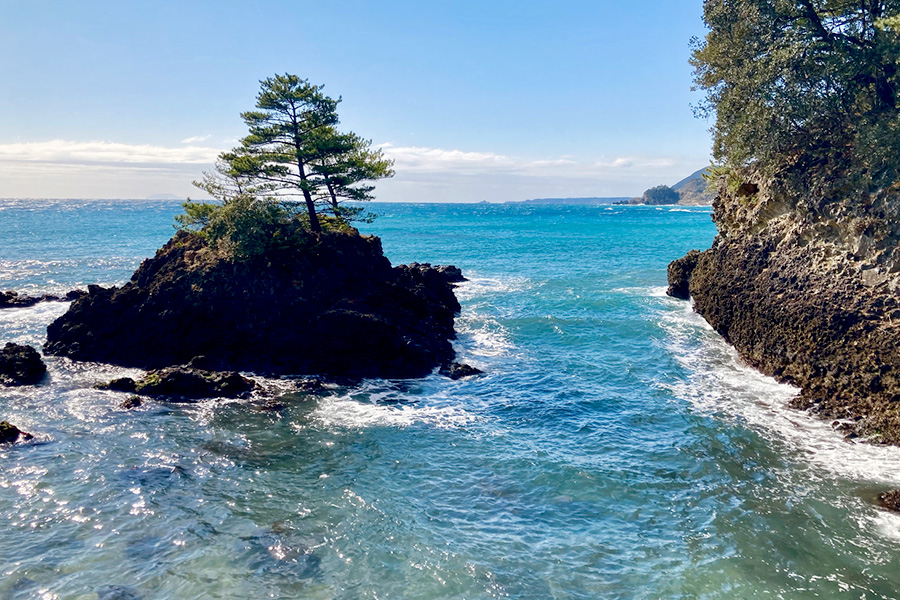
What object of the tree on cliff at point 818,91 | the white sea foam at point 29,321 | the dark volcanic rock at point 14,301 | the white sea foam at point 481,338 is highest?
the tree on cliff at point 818,91

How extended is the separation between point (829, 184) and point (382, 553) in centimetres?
2628

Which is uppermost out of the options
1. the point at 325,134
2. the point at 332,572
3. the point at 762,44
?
the point at 762,44

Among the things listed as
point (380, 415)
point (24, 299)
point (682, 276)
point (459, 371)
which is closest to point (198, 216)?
point (24, 299)

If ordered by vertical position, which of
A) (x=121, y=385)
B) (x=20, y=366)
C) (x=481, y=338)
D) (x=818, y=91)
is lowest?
(x=121, y=385)

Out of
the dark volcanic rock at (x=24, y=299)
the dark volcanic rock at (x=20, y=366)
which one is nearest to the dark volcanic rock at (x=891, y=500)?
the dark volcanic rock at (x=20, y=366)

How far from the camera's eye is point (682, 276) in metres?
45.6

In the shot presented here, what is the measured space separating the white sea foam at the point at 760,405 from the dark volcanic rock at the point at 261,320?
42.4ft

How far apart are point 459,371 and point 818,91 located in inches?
865

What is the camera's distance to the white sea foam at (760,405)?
17.7 metres

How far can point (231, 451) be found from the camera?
1911 centimetres

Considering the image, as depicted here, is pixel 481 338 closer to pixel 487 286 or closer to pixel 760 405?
pixel 760 405

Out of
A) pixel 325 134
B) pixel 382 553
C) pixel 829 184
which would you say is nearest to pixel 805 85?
pixel 829 184

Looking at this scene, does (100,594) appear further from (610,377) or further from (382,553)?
(610,377)

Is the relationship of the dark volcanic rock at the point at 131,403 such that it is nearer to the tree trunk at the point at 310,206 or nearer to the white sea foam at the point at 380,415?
the white sea foam at the point at 380,415
